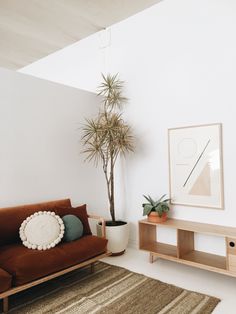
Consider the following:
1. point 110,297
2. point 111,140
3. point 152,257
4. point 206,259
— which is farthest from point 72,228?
point 206,259

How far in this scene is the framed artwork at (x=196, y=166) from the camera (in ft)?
9.88

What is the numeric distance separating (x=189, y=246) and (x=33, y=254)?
183 cm

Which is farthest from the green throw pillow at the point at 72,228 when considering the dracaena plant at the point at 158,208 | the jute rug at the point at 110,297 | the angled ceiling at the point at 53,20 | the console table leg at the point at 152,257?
the angled ceiling at the point at 53,20

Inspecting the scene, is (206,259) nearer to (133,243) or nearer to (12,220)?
(133,243)

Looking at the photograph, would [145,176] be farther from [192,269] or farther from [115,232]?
[192,269]

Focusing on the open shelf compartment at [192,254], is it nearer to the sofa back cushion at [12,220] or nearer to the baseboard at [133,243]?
the baseboard at [133,243]

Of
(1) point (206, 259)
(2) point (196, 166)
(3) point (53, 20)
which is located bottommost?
(1) point (206, 259)

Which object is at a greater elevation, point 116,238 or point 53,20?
point 53,20

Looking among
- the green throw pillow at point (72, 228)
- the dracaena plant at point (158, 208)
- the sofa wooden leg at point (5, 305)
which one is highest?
the dracaena plant at point (158, 208)

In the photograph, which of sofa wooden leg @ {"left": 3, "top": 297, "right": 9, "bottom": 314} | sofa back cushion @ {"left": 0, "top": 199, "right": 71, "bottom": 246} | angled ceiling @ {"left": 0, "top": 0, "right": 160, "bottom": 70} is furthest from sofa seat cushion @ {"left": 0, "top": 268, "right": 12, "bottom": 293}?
angled ceiling @ {"left": 0, "top": 0, "right": 160, "bottom": 70}

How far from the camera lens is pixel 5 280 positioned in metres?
2.06

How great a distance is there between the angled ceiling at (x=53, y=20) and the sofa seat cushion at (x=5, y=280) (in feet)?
11.3

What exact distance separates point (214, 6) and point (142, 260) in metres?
3.29

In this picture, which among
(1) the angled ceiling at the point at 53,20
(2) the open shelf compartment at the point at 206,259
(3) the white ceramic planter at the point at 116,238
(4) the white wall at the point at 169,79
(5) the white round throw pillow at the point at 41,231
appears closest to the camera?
(5) the white round throw pillow at the point at 41,231
